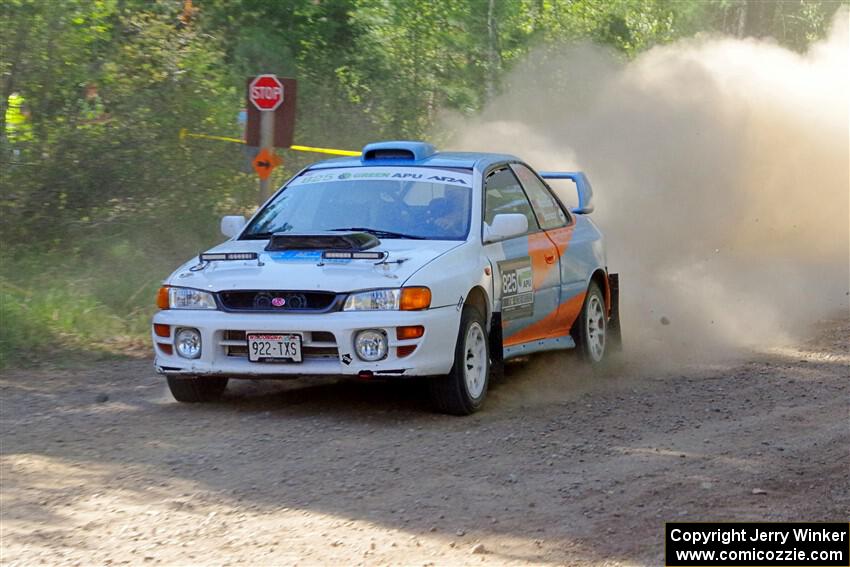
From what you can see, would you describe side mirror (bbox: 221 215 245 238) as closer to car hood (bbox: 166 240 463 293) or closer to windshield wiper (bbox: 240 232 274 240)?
windshield wiper (bbox: 240 232 274 240)

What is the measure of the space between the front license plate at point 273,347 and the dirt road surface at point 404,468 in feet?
1.32

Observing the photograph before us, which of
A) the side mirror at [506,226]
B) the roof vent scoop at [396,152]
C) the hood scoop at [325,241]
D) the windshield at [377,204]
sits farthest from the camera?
the roof vent scoop at [396,152]

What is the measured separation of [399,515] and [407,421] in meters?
2.15

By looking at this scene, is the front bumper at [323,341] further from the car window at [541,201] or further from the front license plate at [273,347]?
the car window at [541,201]

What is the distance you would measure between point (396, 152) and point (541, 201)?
47.7 inches

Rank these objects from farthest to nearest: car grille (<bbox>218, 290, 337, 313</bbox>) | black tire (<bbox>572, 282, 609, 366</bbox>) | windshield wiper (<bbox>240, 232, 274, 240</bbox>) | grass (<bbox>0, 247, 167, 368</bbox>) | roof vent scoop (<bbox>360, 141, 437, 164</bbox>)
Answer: grass (<bbox>0, 247, 167, 368</bbox>) < black tire (<bbox>572, 282, 609, 366</bbox>) < roof vent scoop (<bbox>360, 141, 437, 164</bbox>) < windshield wiper (<bbox>240, 232, 274, 240</bbox>) < car grille (<bbox>218, 290, 337, 313</bbox>)

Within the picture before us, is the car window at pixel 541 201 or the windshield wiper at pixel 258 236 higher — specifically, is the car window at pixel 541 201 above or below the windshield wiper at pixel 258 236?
above

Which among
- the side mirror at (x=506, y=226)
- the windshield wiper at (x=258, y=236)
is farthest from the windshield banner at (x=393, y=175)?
the windshield wiper at (x=258, y=236)

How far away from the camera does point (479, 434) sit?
8078mm

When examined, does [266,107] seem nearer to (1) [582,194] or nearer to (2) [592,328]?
(1) [582,194]

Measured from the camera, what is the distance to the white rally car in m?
8.19

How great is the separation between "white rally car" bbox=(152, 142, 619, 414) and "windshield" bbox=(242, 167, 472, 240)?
0.04 feet

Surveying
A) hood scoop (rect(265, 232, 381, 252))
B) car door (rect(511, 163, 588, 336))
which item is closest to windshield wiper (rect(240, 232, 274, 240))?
hood scoop (rect(265, 232, 381, 252))

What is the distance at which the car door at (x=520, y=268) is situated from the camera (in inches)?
364
